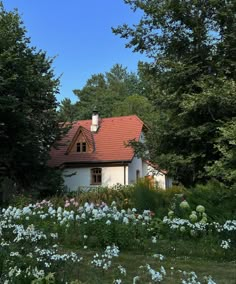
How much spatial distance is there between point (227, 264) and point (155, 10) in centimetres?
1205

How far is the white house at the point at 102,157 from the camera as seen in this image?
33.2 metres

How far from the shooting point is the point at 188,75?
52.4 feet

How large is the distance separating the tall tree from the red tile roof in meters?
15.8

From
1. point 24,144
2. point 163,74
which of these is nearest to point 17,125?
point 24,144

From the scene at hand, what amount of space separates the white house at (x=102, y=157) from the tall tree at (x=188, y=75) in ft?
51.2

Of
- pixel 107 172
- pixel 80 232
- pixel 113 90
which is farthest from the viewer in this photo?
pixel 113 90

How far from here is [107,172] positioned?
1323 inches

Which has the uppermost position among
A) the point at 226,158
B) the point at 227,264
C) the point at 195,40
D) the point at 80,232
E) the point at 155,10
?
the point at 155,10

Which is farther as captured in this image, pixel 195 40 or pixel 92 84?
pixel 92 84

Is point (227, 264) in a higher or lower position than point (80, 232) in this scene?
lower

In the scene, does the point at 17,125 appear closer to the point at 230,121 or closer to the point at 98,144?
the point at 230,121

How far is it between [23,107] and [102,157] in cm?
1532

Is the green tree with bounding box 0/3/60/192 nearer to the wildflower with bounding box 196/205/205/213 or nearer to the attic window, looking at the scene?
the wildflower with bounding box 196/205/205/213

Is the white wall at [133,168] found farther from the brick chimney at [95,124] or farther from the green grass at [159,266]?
the green grass at [159,266]
